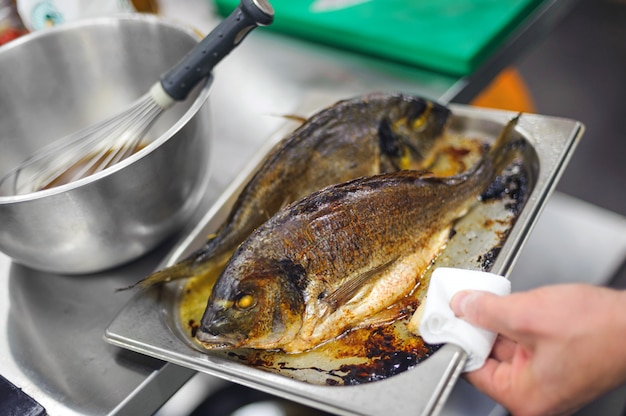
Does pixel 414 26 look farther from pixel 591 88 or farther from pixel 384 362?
pixel 591 88

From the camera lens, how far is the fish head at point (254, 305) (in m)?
0.92

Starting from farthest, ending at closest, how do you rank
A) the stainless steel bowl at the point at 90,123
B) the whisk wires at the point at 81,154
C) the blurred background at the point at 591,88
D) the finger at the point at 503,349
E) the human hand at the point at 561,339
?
1. the blurred background at the point at 591,88
2. the whisk wires at the point at 81,154
3. the stainless steel bowl at the point at 90,123
4. the finger at the point at 503,349
5. the human hand at the point at 561,339

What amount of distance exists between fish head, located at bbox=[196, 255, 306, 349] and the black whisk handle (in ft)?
1.32

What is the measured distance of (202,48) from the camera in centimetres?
110

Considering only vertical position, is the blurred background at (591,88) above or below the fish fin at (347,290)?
above

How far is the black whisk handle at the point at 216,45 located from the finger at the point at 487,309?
562 millimetres

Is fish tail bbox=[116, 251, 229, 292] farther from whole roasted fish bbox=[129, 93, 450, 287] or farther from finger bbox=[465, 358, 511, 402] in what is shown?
finger bbox=[465, 358, 511, 402]

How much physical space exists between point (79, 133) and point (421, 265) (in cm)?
83

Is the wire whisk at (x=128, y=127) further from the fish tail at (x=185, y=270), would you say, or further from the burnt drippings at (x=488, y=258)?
the burnt drippings at (x=488, y=258)

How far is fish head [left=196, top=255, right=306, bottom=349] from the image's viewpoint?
3.02ft

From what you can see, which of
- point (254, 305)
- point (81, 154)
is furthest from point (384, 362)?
point (81, 154)

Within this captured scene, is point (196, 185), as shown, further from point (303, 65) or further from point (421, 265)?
point (303, 65)

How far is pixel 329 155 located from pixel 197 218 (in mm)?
353

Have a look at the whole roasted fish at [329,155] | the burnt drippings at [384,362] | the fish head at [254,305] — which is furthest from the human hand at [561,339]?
the whole roasted fish at [329,155]
